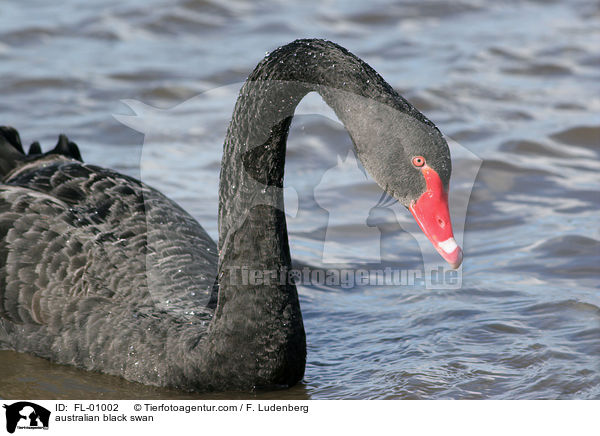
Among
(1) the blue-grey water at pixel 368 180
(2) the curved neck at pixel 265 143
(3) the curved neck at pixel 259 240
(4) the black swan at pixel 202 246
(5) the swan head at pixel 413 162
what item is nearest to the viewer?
(5) the swan head at pixel 413 162

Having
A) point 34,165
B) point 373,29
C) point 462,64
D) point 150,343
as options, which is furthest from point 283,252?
point 373,29

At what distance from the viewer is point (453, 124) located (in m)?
8.97

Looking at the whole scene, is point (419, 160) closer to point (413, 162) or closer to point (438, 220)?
point (413, 162)

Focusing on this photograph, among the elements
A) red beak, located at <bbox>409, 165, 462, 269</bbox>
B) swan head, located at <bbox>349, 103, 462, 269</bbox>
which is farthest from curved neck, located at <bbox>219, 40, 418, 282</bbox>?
red beak, located at <bbox>409, 165, 462, 269</bbox>

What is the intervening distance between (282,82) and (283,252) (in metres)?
0.90

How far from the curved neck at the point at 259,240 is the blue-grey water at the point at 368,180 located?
0.31 metres

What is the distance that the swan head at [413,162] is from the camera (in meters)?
4.09
